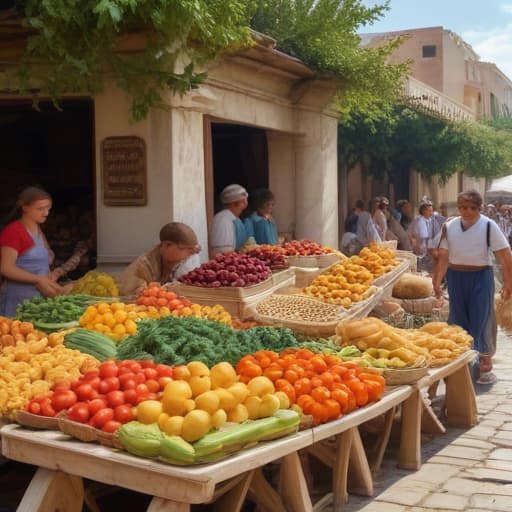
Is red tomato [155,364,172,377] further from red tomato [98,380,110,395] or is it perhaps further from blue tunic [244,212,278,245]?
blue tunic [244,212,278,245]

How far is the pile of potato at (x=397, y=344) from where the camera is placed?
577 centimetres

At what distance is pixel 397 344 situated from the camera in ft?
19.7

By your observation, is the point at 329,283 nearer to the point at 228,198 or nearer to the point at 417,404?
Answer: the point at 228,198

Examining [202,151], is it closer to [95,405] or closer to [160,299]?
[160,299]

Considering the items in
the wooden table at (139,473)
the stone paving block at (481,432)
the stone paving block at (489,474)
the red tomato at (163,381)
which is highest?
the red tomato at (163,381)

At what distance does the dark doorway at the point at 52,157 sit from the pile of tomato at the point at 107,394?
6241 mm

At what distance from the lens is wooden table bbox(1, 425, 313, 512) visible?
355cm

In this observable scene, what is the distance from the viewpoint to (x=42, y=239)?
7074mm

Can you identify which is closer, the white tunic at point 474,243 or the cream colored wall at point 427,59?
the white tunic at point 474,243

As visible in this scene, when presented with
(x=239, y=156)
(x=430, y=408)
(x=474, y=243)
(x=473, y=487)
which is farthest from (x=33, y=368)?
(x=239, y=156)

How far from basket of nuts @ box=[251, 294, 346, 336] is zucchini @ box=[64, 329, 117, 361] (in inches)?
80.5

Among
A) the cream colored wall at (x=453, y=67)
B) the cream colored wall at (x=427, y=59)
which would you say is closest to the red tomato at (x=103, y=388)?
the cream colored wall at (x=427, y=59)

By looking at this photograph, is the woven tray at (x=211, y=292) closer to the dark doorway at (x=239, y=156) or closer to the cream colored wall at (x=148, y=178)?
the cream colored wall at (x=148, y=178)

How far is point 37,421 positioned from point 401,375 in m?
2.50
